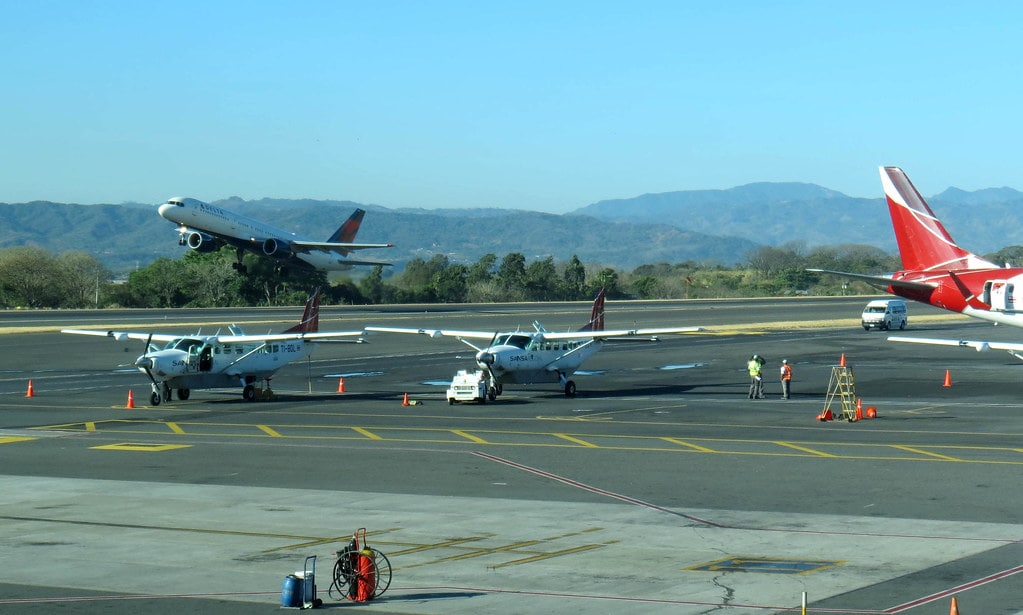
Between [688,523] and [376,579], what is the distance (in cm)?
745

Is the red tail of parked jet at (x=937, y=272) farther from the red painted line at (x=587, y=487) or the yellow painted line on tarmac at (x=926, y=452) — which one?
the red painted line at (x=587, y=487)

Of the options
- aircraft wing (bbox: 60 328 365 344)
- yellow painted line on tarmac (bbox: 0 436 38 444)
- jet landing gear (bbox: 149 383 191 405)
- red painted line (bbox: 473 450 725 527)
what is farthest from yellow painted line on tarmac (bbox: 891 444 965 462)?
jet landing gear (bbox: 149 383 191 405)

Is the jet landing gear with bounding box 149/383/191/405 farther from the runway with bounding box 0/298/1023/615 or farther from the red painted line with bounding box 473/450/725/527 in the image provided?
the red painted line with bounding box 473/450/725/527

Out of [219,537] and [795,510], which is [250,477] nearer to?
[219,537]

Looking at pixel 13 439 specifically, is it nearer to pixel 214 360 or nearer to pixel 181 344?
pixel 181 344

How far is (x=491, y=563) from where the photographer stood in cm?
1927

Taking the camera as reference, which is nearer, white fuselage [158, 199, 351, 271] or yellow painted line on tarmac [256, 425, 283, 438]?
yellow painted line on tarmac [256, 425, 283, 438]

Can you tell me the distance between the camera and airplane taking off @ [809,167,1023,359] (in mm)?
45594

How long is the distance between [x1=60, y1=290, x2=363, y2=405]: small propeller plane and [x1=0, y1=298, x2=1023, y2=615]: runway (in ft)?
3.74

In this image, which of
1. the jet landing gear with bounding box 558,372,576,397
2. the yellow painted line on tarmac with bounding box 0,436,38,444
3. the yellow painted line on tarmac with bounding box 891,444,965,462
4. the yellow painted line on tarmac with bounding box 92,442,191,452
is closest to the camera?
the yellow painted line on tarmac with bounding box 891,444,965,462

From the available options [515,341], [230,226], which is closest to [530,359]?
[515,341]

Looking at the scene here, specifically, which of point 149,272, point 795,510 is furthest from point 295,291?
point 795,510

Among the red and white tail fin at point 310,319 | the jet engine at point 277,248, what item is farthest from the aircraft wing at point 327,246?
the red and white tail fin at point 310,319

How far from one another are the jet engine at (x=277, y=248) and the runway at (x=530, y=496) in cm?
3978
